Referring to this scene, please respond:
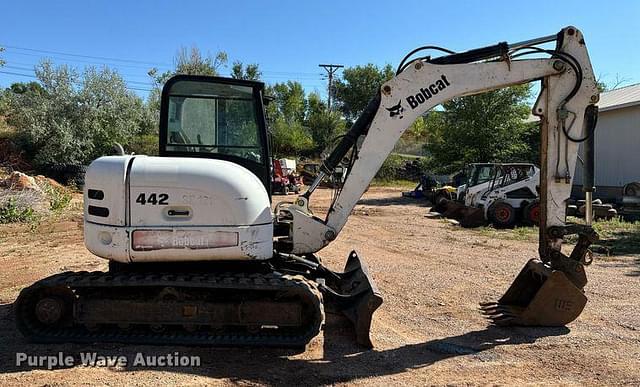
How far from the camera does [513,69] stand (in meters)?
5.65

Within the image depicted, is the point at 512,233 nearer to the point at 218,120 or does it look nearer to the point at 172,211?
the point at 218,120

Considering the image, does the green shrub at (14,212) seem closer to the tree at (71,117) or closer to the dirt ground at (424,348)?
the dirt ground at (424,348)

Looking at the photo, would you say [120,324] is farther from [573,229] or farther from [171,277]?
[573,229]

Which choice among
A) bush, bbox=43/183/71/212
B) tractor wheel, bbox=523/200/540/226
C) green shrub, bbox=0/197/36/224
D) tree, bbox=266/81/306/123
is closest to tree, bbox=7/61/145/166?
bush, bbox=43/183/71/212

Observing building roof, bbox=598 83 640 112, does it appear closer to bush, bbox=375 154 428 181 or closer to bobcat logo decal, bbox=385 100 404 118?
bush, bbox=375 154 428 181

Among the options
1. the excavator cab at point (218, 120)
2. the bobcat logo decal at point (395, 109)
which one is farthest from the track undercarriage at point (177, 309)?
the bobcat logo decal at point (395, 109)

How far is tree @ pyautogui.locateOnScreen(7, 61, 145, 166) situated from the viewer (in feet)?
85.1

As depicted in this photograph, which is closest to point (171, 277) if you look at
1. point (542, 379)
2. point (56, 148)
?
point (542, 379)

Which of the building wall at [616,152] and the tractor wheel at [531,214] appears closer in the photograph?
Answer: the tractor wheel at [531,214]

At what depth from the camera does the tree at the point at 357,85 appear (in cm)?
5859

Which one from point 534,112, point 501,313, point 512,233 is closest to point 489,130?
point 512,233

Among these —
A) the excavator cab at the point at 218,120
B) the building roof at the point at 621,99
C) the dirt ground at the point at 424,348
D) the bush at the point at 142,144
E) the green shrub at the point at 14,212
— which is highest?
the building roof at the point at 621,99

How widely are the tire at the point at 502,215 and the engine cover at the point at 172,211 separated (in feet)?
41.0

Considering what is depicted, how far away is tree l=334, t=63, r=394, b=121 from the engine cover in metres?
53.7
